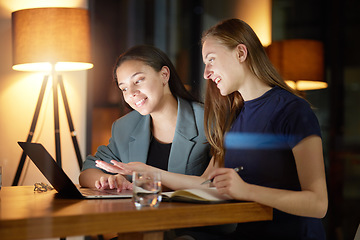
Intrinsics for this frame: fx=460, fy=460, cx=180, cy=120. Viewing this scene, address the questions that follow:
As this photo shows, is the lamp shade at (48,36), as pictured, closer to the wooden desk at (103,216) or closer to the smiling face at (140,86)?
the smiling face at (140,86)

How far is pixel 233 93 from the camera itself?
180cm

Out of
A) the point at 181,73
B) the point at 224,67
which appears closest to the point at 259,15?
the point at 181,73

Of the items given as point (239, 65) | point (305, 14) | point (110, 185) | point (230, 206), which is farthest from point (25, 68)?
point (305, 14)

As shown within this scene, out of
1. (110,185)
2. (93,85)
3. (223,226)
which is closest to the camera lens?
(110,185)

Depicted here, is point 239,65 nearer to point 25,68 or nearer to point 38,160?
point 38,160

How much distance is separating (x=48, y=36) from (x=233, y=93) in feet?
4.02

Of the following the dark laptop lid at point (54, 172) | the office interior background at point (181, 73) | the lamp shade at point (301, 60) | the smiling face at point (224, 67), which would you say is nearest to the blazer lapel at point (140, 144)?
the smiling face at point (224, 67)

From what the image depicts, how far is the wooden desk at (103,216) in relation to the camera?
98cm

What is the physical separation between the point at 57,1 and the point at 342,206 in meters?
2.67

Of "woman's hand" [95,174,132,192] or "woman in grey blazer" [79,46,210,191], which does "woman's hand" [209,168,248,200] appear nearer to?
"woman's hand" [95,174,132,192]

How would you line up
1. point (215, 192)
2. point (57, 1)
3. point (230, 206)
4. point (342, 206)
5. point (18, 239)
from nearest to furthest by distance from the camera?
point (18, 239)
point (230, 206)
point (215, 192)
point (57, 1)
point (342, 206)

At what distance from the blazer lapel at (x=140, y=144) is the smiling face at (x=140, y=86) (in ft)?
0.31

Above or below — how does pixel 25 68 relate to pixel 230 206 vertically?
above

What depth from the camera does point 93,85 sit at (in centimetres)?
336
